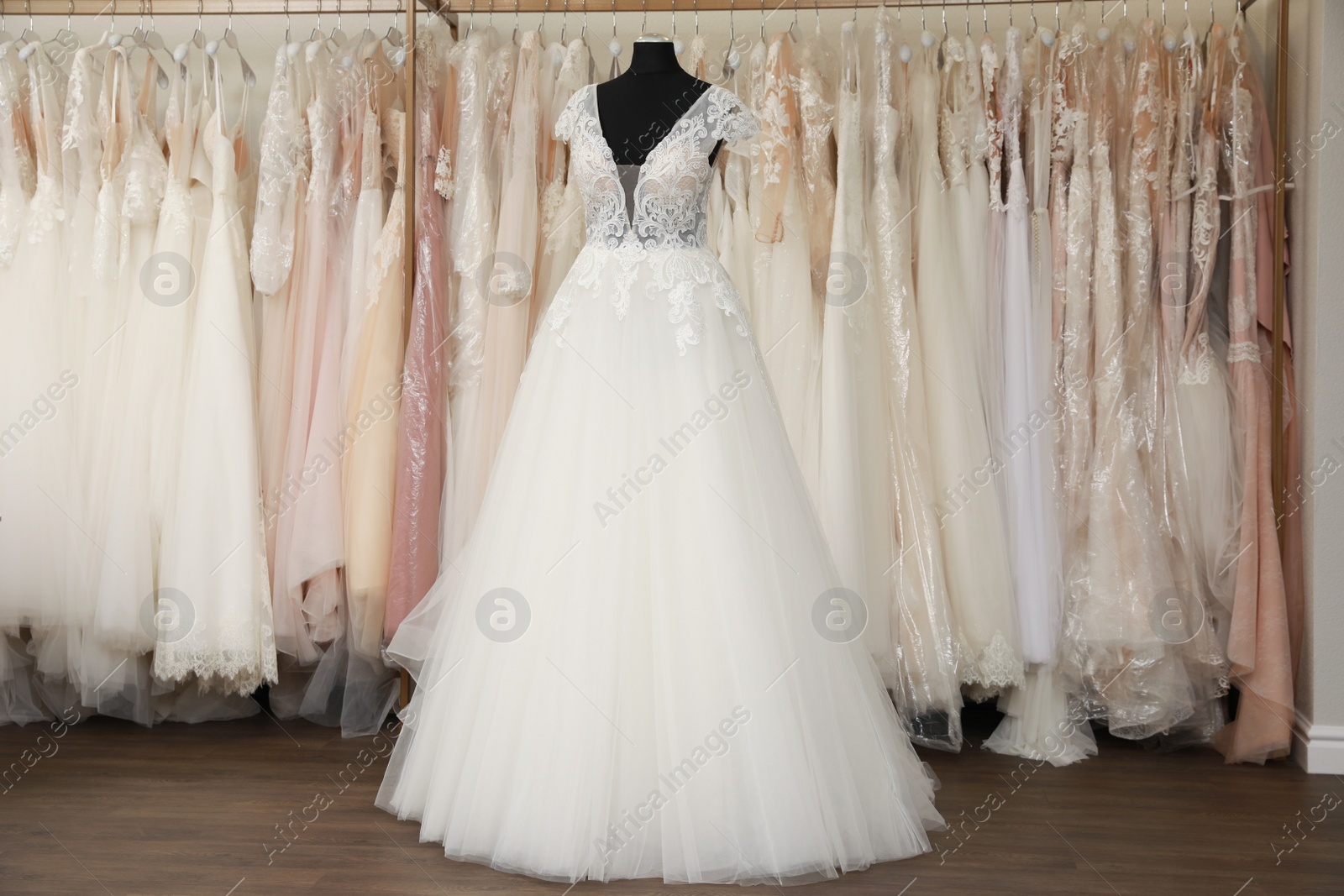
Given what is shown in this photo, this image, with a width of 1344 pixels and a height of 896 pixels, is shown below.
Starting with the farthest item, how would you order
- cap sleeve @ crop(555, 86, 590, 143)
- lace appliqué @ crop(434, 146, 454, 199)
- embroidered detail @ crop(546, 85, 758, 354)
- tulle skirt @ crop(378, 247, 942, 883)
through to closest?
lace appliqué @ crop(434, 146, 454, 199), cap sleeve @ crop(555, 86, 590, 143), embroidered detail @ crop(546, 85, 758, 354), tulle skirt @ crop(378, 247, 942, 883)

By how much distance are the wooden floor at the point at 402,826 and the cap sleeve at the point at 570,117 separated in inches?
60.3

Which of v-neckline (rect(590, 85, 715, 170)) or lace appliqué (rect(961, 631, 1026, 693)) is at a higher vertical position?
v-neckline (rect(590, 85, 715, 170))

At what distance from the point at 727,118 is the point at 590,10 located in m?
0.94

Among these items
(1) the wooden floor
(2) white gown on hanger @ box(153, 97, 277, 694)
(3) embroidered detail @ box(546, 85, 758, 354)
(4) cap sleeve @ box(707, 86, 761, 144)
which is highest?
(4) cap sleeve @ box(707, 86, 761, 144)

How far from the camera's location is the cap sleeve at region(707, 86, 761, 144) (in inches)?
93.1

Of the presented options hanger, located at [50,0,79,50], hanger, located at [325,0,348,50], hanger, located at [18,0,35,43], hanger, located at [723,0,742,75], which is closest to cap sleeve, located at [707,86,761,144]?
hanger, located at [723,0,742,75]

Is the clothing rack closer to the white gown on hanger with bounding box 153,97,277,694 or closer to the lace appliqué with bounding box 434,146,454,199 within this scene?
the lace appliqué with bounding box 434,146,454,199

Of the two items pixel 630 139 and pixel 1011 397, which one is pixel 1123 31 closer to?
pixel 1011 397

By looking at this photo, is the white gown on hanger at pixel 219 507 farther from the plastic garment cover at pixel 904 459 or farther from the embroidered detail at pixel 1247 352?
the embroidered detail at pixel 1247 352

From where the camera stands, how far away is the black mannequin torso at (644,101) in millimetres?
2373

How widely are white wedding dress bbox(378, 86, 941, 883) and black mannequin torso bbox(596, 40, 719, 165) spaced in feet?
0.10

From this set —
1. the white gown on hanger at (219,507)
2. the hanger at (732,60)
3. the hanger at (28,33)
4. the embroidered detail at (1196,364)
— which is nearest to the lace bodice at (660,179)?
the hanger at (732,60)

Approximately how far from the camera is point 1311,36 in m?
2.86

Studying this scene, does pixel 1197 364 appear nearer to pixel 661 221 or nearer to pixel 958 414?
pixel 958 414
